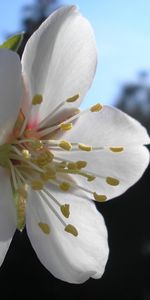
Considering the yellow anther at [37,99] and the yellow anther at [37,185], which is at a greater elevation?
the yellow anther at [37,99]

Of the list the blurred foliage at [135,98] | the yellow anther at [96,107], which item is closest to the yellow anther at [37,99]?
the yellow anther at [96,107]

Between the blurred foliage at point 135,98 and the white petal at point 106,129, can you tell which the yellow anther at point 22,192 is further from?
the blurred foliage at point 135,98

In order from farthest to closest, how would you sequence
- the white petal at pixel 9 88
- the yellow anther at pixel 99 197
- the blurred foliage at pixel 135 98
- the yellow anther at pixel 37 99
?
the blurred foliage at pixel 135 98, the yellow anther at pixel 99 197, the yellow anther at pixel 37 99, the white petal at pixel 9 88

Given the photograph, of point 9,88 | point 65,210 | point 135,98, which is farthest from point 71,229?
point 135,98

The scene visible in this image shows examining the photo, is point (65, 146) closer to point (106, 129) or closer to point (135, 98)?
point (106, 129)

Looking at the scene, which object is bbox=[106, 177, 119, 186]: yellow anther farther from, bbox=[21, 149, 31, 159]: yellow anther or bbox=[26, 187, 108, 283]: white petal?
bbox=[21, 149, 31, 159]: yellow anther

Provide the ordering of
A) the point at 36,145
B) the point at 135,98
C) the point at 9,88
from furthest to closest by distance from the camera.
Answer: the point at 135,98, the point at 36,145, the point at 9,88
